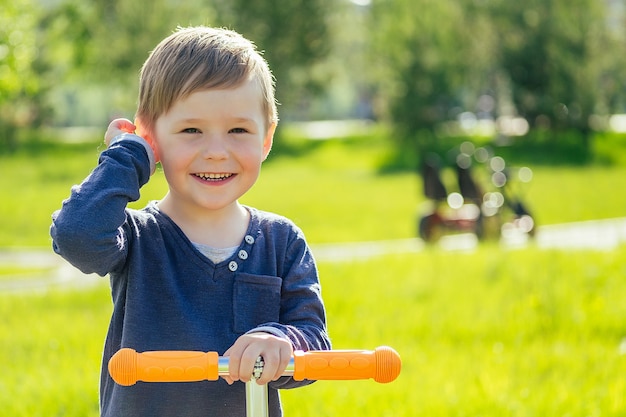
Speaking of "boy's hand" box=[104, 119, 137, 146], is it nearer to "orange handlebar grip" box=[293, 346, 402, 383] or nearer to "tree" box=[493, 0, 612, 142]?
"orange handlebar grip" box=[293, 346, 402, 383]

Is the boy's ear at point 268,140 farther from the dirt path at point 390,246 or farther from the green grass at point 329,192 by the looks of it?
the green grass at point 329,192

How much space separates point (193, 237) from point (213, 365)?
636 mm

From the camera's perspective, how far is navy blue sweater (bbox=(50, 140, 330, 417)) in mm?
2236

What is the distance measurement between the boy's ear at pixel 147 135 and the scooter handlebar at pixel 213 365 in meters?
0.70

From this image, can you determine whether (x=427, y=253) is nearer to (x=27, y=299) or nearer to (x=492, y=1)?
(x=27, y=299)

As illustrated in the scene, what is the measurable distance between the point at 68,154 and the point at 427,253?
24.7 m

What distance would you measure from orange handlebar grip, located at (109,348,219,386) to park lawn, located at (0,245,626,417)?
8.03 feet

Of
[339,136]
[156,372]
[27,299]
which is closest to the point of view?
[156,372]

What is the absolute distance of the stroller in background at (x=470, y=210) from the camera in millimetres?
A: 12477

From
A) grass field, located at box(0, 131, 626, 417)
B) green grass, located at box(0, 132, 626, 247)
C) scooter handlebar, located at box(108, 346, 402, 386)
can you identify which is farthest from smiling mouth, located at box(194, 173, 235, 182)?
green grass, located at box(0, 132, 626, 247)

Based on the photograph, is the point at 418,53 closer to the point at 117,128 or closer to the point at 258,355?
the point at 117,128

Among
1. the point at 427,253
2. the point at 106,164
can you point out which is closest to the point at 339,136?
the point at 427,253

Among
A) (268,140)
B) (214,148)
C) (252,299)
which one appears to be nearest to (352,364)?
(252,299)

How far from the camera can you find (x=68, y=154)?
104 ft
